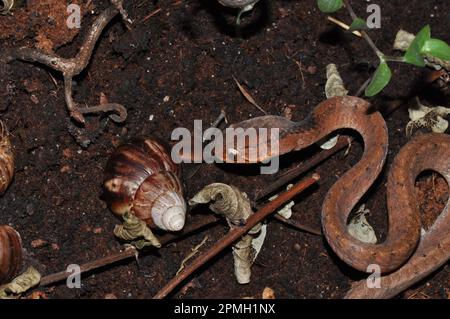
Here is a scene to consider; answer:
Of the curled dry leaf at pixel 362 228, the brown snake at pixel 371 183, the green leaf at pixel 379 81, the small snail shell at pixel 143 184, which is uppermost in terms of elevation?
the green leaf at pixel 379 81

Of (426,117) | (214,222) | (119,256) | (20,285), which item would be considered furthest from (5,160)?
(426,117)

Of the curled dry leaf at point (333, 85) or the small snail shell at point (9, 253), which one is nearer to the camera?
the small snail shell at point (9, 253)

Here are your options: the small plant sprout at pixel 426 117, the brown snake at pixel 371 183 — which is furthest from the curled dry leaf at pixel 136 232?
the small plant sprout at pixel 426 117

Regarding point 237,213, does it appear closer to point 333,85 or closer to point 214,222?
point 214,222

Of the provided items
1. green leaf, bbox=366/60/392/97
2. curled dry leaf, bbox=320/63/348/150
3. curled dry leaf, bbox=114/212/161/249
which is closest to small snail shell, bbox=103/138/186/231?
curled dry leaf, bbox=114/212/161/249

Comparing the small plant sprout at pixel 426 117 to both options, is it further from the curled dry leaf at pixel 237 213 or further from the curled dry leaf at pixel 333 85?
the curled dry leaf at pixel 237 213

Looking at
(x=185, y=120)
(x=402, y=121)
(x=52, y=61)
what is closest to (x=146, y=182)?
(x=185, y=120)
